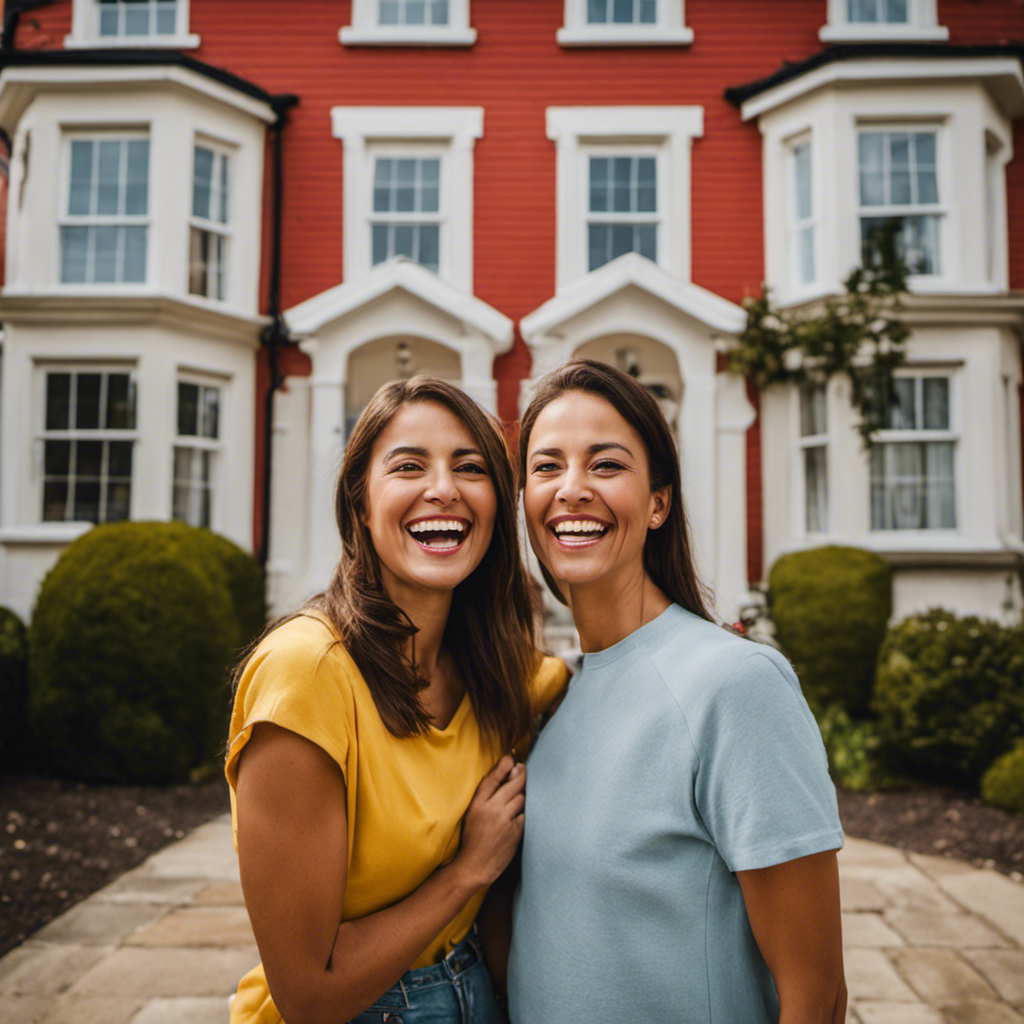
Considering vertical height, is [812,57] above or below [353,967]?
above

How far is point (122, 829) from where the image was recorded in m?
5.75

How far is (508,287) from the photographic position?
10.2 m

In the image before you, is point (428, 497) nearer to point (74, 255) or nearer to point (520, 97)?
point (74, 255)

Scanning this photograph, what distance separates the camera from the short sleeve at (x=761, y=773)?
1.36m

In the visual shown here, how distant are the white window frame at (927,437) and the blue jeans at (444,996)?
8.57 metres

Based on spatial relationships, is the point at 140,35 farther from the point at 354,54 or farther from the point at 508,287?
the point at 508,287

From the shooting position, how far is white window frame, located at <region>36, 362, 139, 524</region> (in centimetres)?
947

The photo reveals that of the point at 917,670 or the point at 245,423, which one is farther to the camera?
the point at 245,423

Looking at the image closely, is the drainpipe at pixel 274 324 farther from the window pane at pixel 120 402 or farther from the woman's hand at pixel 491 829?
the woman's hand at pixel 491 829

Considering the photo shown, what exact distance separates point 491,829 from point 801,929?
608 millimetres

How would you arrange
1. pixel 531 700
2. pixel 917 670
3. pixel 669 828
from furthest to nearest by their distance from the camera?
pixel 917 670, pixel 531 700, pixel 669 828

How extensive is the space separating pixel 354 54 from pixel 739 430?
21.4 feet

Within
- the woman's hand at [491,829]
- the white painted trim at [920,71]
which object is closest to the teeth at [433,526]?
the woman's hand at [491,829]

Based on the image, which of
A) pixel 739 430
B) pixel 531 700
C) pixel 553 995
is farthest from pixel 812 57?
pixel 553 995
